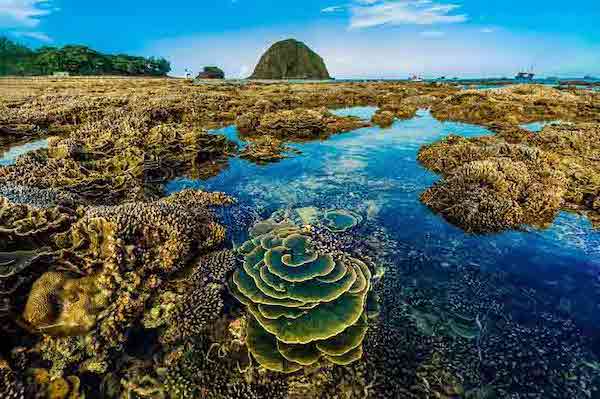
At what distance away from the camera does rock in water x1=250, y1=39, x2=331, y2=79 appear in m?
155

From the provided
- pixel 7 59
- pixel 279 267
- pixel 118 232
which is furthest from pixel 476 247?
pixel 7 59

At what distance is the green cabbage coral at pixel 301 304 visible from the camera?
129 inches

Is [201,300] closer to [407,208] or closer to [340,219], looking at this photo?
[340,219]

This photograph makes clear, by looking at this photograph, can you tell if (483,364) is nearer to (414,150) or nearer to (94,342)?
(94,342)

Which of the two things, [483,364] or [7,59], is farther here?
[7,59]

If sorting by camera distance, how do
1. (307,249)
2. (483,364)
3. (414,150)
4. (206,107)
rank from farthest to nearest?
(206,107), (414,150), (307,249), (483,364)

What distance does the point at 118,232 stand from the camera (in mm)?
4246

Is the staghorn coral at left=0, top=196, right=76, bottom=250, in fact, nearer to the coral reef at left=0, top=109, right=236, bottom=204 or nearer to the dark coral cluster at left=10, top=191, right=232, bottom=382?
the dark coral cluster at left=10, top=191, right=232, bottom=382

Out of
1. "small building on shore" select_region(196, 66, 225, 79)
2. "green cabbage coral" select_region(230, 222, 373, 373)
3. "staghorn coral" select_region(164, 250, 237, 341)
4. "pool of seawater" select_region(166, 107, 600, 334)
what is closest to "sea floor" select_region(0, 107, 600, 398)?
"pool of seawater" select_region(166, 107, 600, 334)

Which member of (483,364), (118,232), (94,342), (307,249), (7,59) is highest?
(7,59)

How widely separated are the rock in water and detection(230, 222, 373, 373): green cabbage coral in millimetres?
161300

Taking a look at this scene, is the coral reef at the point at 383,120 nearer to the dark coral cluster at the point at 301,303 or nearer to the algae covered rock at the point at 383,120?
the algae covered rock at the point at 383,120

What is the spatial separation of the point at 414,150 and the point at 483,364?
10.9 m

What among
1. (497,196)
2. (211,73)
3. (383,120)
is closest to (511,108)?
(383,120)
